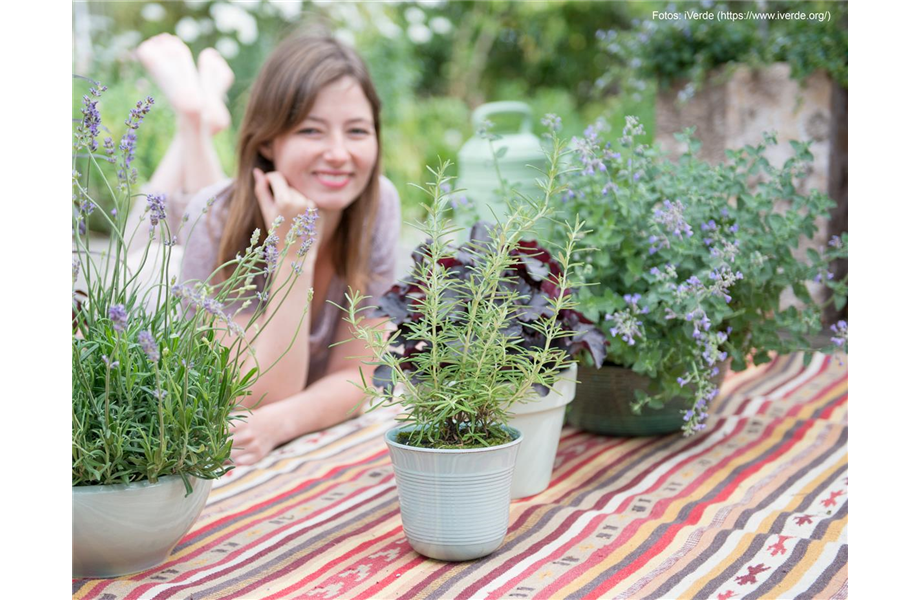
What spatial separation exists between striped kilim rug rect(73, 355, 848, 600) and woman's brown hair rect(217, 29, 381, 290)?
0.54 metres

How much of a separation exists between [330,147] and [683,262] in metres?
0.98

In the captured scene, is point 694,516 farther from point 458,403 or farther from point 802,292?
point 802,292

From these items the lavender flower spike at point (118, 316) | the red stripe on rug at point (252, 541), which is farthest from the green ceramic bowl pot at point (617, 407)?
the lavender flower spike at point (118, 316)

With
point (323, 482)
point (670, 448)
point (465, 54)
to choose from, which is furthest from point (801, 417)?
point (465, 54)

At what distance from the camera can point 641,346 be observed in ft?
6.54

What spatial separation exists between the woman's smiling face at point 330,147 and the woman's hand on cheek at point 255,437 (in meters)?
0.61

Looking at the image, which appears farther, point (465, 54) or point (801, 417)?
point (465, 54)

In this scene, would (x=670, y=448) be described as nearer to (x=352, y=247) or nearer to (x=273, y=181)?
(x=352, y=247)

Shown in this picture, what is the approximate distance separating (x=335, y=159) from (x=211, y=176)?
1.09m

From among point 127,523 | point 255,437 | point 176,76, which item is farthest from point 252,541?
point 176,76

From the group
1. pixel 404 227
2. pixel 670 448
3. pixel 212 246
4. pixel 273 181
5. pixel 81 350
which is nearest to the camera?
pixel 81 350

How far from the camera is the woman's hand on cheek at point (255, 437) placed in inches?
81.0

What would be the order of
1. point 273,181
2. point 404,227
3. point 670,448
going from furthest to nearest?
1. point 404,227
2. point 273,181
3. point 670,448
